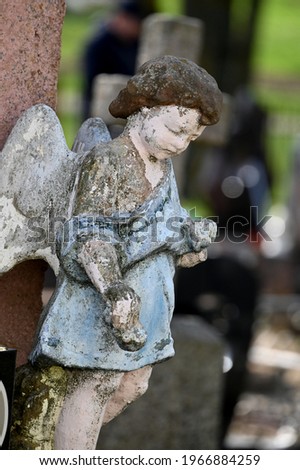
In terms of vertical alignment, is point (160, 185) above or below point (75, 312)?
above

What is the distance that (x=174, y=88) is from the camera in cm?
283

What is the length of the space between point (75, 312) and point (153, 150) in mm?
441

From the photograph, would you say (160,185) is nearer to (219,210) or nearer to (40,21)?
(40,21)

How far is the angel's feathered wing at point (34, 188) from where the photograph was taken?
291 centimetres

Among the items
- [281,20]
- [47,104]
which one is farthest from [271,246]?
[281,20]

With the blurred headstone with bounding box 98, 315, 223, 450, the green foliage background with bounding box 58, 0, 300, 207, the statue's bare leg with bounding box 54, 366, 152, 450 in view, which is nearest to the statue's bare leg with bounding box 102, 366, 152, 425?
the statue's bare leg with bounding box 54, 366, 152, 450

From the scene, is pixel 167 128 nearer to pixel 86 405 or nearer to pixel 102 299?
pixel 102 299

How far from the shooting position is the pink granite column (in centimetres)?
299

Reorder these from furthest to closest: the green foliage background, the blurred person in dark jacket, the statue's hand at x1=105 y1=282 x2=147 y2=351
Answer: the green foliage background
the blurred person in dark jacket
the statue's hand at x1=105 y1=282 x2=147 y2=351

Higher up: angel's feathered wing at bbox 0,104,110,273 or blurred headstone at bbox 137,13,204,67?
blurred headstone at bbox 137,13,204,67

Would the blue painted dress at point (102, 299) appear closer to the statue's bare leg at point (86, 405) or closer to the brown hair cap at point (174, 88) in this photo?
the statue's bare leg at point (86, 405)

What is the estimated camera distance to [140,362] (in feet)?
9.48

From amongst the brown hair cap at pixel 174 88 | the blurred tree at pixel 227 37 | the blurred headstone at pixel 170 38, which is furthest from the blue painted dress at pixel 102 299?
the blurred tree at pixel 227 37

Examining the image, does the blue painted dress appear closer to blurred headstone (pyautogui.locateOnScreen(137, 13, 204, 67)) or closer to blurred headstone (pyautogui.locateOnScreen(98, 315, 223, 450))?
blurred headstone (pyautogui.locateOnScreen(98, 315, 223, 450))
